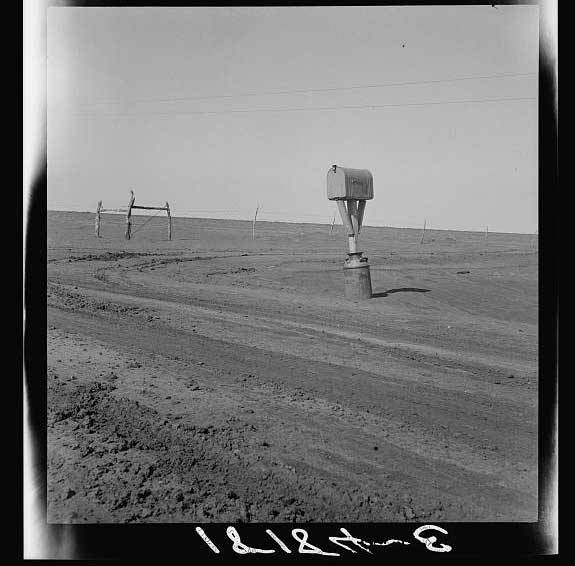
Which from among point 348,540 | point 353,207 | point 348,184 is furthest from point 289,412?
point 353,207

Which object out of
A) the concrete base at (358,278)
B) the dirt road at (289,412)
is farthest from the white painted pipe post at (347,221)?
the dirt road at (289,412)

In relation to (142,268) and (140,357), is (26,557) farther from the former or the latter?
(142,268)

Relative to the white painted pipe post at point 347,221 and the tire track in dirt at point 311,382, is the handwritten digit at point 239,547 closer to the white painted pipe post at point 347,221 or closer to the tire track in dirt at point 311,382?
the tire track in dirt at point 311,382

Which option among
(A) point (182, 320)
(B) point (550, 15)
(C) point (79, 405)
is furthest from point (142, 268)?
(B) point (550, 15)

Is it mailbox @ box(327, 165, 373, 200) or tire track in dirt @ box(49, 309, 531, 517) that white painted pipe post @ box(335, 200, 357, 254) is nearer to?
mailbox @ box(327, 165, 373, 200)

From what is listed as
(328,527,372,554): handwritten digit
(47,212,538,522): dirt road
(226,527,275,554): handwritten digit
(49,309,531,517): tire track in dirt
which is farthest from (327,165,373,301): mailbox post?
(226,527,275,554): handwritten digit

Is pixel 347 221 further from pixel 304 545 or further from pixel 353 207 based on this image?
pixel 304 545

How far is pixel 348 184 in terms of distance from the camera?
10.0 meters

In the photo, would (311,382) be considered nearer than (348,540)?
No

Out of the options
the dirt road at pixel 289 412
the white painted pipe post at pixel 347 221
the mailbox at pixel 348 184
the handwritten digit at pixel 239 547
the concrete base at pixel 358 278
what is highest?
the mailbox at pixel 348 184

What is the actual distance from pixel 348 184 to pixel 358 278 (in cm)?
176

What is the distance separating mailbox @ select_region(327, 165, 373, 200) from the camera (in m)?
10.0

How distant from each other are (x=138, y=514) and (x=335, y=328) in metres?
5.02

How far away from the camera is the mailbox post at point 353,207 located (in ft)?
33.0
